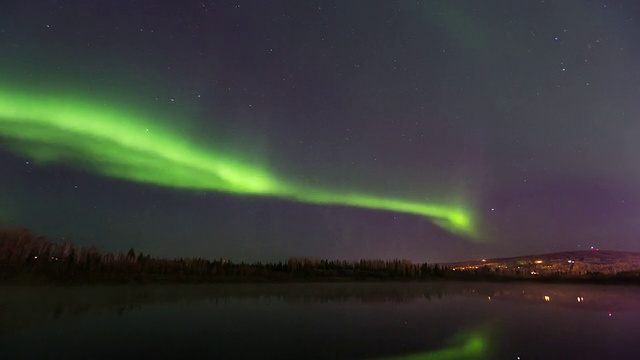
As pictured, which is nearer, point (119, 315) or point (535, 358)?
point (535, 358)

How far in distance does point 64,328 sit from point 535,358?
744 inches

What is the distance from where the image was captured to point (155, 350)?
1386 centimetres

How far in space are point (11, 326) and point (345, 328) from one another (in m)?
15.0

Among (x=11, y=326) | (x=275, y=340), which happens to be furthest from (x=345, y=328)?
(x=11, y=326)

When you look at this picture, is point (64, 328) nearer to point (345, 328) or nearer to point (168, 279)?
point (345, 328)

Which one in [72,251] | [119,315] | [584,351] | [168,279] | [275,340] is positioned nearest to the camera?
[584,351]

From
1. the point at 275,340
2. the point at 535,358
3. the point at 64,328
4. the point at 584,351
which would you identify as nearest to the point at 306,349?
the point at 275,340

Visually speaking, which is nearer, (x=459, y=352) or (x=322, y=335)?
(x=459, y=352)

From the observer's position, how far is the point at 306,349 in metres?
14.1

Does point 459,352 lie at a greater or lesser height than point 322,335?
greater

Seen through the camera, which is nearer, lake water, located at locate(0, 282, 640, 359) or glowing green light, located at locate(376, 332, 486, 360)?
glowing green light, located at locate(376, 332, 486, 360)

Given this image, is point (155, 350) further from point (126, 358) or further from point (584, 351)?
point (584, 351)

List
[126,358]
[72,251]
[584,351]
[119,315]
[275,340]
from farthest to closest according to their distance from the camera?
[72,251] < [119,315] < [275,340] < [584,351] < [126,358]

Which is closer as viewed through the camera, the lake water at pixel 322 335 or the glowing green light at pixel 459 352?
the glowing green light at pixel 459 352
